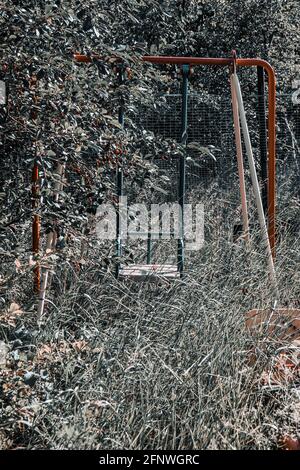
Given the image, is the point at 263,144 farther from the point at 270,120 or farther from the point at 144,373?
the point at 144,373

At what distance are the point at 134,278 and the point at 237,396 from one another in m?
1.57

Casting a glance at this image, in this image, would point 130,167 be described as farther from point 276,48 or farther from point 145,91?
point 276,48

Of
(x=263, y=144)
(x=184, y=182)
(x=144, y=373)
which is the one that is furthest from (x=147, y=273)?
(x=263, y=144)

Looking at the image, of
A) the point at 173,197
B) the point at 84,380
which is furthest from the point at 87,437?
the point at 173,197

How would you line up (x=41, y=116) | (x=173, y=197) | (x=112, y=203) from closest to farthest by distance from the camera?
(x=41, y=116), (x=112, y=203), (x=173, y=197)

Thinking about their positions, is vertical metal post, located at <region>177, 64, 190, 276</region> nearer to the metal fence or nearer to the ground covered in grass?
the ground covered in grass

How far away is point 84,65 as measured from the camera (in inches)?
182

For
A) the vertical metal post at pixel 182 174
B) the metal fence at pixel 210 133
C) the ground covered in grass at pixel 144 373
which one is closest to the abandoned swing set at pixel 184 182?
the vertical metal post at pixel 182 174

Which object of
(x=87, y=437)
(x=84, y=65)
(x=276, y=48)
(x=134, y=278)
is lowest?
(x=87, y=437)

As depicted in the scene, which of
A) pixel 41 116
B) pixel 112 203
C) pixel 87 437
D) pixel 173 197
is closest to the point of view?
pixel 87 437

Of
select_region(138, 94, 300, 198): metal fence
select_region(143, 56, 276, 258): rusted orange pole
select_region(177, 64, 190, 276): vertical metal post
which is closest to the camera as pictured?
select_region(177, 64, 190, 276): vertical metal post

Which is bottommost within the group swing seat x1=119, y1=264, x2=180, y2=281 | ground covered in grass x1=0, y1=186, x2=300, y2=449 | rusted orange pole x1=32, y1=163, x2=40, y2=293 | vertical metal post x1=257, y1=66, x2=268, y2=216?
ground covered in grass x1=0, y1=186, x2=300, y2=449

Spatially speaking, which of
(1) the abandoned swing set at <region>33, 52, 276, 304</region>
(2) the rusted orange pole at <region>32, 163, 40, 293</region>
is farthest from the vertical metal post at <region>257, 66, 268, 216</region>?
(2) the rusted orange pole at <region>32, 163, 40, 293</region>

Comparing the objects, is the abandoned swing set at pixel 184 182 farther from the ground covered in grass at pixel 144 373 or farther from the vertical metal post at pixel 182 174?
the ground covered in grass at pixel 144 373
